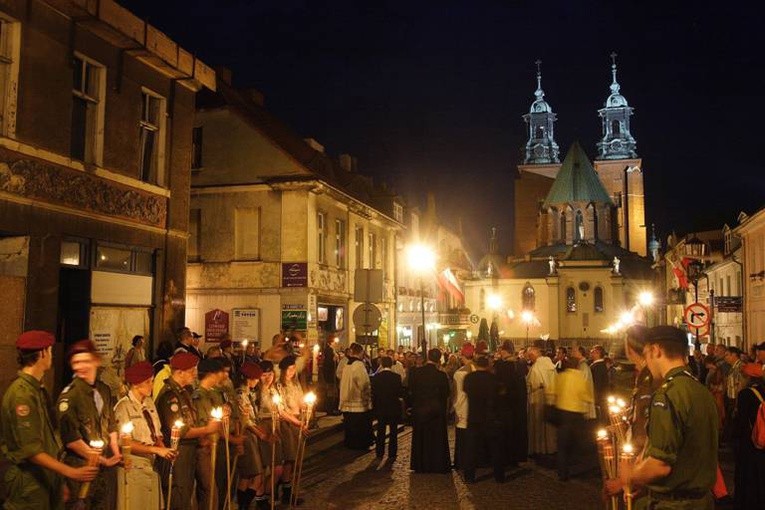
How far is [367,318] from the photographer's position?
17.5 m

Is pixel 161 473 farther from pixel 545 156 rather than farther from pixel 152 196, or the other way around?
pixel 545 156

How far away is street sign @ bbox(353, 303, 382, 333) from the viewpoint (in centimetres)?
1745

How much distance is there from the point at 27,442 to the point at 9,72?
8.45 metres

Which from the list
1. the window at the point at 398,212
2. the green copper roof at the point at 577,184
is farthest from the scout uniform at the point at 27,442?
the green copper roof at the point at 577,184

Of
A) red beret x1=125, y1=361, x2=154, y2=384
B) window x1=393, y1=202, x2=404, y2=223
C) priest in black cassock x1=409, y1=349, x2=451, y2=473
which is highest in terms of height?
window x1=393, y1=202, x2=404, y2=223

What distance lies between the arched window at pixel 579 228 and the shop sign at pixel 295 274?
70909 millimetres

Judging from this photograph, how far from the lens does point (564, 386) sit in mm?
11938

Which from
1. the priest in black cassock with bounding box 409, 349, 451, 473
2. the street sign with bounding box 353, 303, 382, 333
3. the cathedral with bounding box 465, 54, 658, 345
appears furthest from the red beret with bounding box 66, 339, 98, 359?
the cathedral with bounding box 465, 54, 658, 345

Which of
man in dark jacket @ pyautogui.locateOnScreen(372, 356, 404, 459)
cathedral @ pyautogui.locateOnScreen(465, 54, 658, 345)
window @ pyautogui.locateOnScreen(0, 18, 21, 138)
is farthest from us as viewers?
cathedral @ pyautogui.locateOnScreen(465, 54, 658, 345)

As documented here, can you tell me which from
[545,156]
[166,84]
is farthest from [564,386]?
[545,156]

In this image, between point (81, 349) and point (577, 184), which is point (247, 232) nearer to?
point (81, 349)

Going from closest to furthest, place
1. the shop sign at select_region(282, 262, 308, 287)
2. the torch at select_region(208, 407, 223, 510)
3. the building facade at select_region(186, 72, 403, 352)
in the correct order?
1. the torch at select_region(208, 407, 223, 510)
2. the shop sign at select_region(282, 262, 308, 287)
3. the building facade at select_region(186, 72, 403, 352)

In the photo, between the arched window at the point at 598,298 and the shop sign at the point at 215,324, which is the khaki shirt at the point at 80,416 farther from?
the arched window at the point at 598,298

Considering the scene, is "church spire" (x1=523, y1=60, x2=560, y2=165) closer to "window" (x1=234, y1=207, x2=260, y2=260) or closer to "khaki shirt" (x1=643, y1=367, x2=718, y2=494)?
"window" (x1=234, y1=207, x2=260, y2=260)
